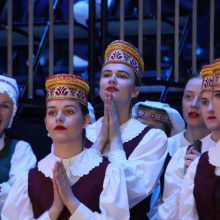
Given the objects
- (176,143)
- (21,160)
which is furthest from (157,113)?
(21,160)

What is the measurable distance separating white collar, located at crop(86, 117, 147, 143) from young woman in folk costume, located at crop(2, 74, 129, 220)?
0.34 meters

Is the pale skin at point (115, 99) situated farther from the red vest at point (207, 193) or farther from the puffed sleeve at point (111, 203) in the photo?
the red vest at point (207, 193)

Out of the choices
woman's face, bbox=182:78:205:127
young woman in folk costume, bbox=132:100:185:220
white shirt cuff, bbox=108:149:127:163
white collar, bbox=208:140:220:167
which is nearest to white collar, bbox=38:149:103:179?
white shirt cuff, bbox=108:149:127:163

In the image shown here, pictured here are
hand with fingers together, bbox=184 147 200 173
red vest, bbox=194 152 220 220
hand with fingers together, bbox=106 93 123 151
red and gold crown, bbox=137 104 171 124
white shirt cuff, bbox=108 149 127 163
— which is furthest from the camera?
red and gold crown, bbox=137 104 171 124

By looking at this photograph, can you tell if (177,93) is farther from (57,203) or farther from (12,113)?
(57,203)

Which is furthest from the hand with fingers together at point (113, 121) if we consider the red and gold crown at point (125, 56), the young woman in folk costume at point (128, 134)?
the red and gold crown at point (125, 56)

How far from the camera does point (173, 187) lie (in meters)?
3.01

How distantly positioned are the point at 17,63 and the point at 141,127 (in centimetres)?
230

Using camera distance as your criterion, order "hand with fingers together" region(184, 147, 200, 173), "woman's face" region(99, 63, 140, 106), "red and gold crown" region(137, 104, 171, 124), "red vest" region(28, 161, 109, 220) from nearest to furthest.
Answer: "red vest" region(28, 161, 109, 220), "hand with fingers together" region(184, 147, 200, 173), "woman's face" region(99, 63, 140, 106), "red and gold crown" region(137, 104, 171, 124)

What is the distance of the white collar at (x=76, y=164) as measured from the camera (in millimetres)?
2936

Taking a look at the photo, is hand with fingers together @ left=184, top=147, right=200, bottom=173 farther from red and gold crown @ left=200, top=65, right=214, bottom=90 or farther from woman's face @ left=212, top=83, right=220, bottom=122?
red and gold crown @ left=200, top=65, right=214, bottom=90

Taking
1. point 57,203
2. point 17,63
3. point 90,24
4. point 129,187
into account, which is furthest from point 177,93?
point 57,203

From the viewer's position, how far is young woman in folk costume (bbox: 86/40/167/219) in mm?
3123

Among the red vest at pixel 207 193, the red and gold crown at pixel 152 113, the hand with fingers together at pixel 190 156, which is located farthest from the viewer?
the red and gold crown at pixel 152 113
